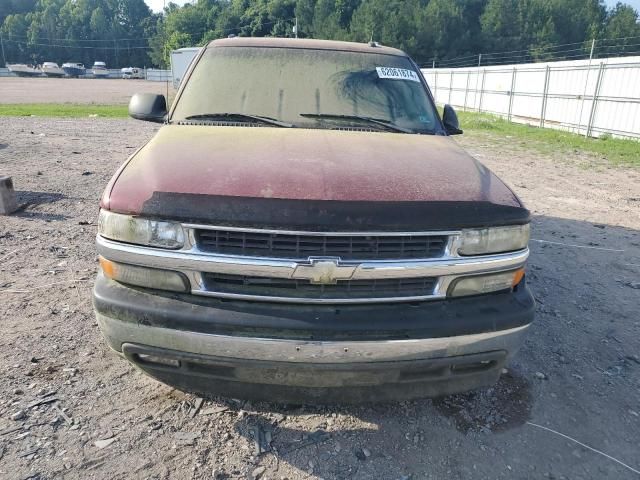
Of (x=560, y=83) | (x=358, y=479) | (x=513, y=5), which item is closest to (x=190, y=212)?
(x=358, y=479)

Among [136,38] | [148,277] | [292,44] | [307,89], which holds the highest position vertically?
[136,38]

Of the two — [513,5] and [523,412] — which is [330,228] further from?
[513,5]

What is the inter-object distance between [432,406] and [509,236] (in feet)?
3.64

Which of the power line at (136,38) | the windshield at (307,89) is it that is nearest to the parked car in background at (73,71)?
the power line at (136,38)

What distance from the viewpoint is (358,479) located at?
89.0 inches

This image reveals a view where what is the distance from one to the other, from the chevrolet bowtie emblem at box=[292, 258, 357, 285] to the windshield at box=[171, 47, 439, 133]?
1552mm

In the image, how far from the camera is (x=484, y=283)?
234 centimetres

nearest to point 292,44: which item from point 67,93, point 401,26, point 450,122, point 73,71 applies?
point 450,122

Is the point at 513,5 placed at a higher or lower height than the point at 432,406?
higher

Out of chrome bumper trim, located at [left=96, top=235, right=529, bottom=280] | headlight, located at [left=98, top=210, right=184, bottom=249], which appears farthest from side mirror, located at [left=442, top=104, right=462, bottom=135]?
headlight, located at [left=98, top=210, right=184, bottom=249]

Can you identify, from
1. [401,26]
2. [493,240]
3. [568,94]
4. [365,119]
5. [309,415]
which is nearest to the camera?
[493,240]

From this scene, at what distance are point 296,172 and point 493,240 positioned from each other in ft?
3.28

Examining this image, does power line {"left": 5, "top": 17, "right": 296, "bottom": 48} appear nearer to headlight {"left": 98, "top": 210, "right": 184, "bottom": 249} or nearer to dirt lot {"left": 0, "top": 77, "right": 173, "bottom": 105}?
dirt lot {"left": 0, "top": 77, "right": 173, "bottom": 105}

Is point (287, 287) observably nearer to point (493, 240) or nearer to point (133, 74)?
point (493, 240)
